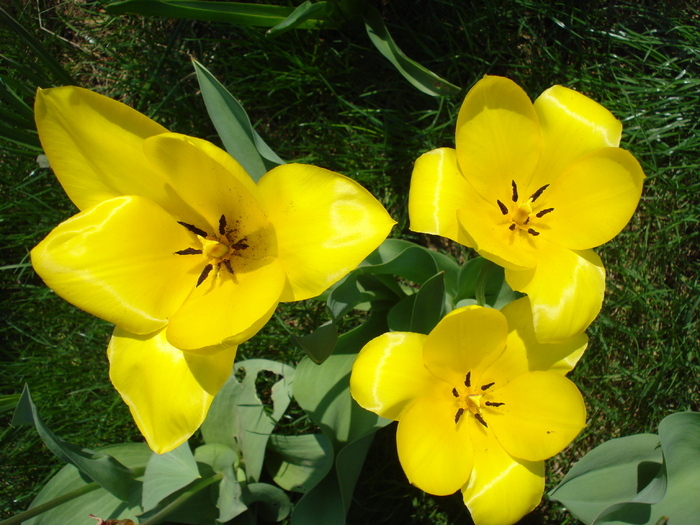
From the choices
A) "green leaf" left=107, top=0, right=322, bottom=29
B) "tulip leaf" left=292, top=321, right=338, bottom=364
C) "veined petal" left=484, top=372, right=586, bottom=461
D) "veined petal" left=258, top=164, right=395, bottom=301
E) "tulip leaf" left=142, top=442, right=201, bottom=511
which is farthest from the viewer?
"green leaf" left=107, top=0, right=322, bottom=29

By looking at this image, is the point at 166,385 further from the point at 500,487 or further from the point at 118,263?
the point at 500,487

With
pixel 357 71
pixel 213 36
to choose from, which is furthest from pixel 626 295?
pixel 213 36

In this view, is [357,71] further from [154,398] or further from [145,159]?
[154,398]

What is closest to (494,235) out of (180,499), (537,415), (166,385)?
(537,415)

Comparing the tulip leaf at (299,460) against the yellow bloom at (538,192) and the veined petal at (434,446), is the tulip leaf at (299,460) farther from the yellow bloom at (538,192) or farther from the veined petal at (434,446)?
the yellow bloom at (538,192)

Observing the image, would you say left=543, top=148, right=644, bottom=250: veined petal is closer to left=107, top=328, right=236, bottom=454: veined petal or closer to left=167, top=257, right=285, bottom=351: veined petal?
left=167, top=257, right=285, bottom=351: veined petal

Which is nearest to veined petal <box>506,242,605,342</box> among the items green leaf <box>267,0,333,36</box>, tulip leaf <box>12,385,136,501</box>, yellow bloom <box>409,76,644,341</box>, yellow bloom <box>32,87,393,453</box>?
yellow bloom <box>409,76,644,341</box>
